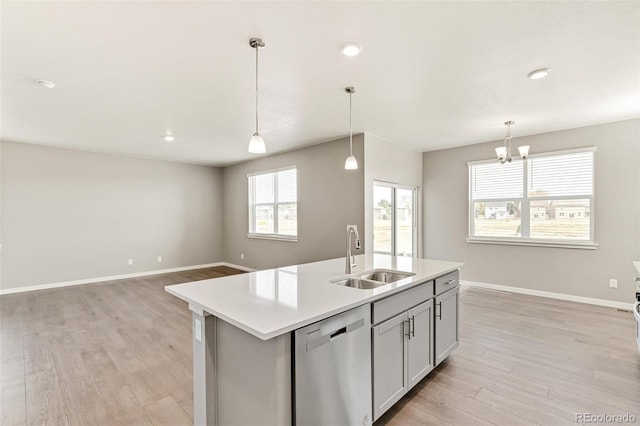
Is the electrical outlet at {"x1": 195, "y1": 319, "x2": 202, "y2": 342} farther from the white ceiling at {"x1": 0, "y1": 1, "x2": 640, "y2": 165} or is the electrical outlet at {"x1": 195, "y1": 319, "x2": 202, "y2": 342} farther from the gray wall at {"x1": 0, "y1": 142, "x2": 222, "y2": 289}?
the gray wall at {"x1": 0, "y1": 142, "x2": 222, "y2": 289}

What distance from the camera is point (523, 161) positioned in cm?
509

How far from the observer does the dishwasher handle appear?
150 cm

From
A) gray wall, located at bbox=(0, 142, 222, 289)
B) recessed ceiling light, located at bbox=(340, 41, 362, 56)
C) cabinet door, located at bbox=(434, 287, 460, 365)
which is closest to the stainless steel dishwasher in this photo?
cabinet door, located at bbox=(434, 287, 460, 365)

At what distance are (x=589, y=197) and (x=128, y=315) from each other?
6.85 metres

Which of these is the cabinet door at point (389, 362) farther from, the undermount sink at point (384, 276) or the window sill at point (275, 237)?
the window sill at point (275, 237)

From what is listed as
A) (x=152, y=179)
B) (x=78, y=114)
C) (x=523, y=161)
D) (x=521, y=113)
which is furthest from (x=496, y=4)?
(x=152, y=179)

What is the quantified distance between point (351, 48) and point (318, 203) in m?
3.38

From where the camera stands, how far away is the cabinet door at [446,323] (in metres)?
2.55

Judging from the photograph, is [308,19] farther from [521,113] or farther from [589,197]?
[589,197]

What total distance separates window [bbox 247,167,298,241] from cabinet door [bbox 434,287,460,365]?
3.69 meters

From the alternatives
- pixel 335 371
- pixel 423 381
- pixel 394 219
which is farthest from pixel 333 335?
pixel 394 219

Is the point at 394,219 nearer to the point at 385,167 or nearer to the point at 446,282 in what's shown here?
the point at 385,167

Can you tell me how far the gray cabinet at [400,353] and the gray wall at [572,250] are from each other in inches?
142

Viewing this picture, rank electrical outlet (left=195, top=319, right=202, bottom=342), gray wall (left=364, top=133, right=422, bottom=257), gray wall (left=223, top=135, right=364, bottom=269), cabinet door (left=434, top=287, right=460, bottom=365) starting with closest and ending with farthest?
electrical outlet (left=195, top=319, right=202, bottom=342)
cabinet door (left=434, top=287, right=460, bottom=365)
gray wall (left=364, top=133, right=422, bottom=257)
gray wall (left=223, top=135, right=364, bottom=269)
